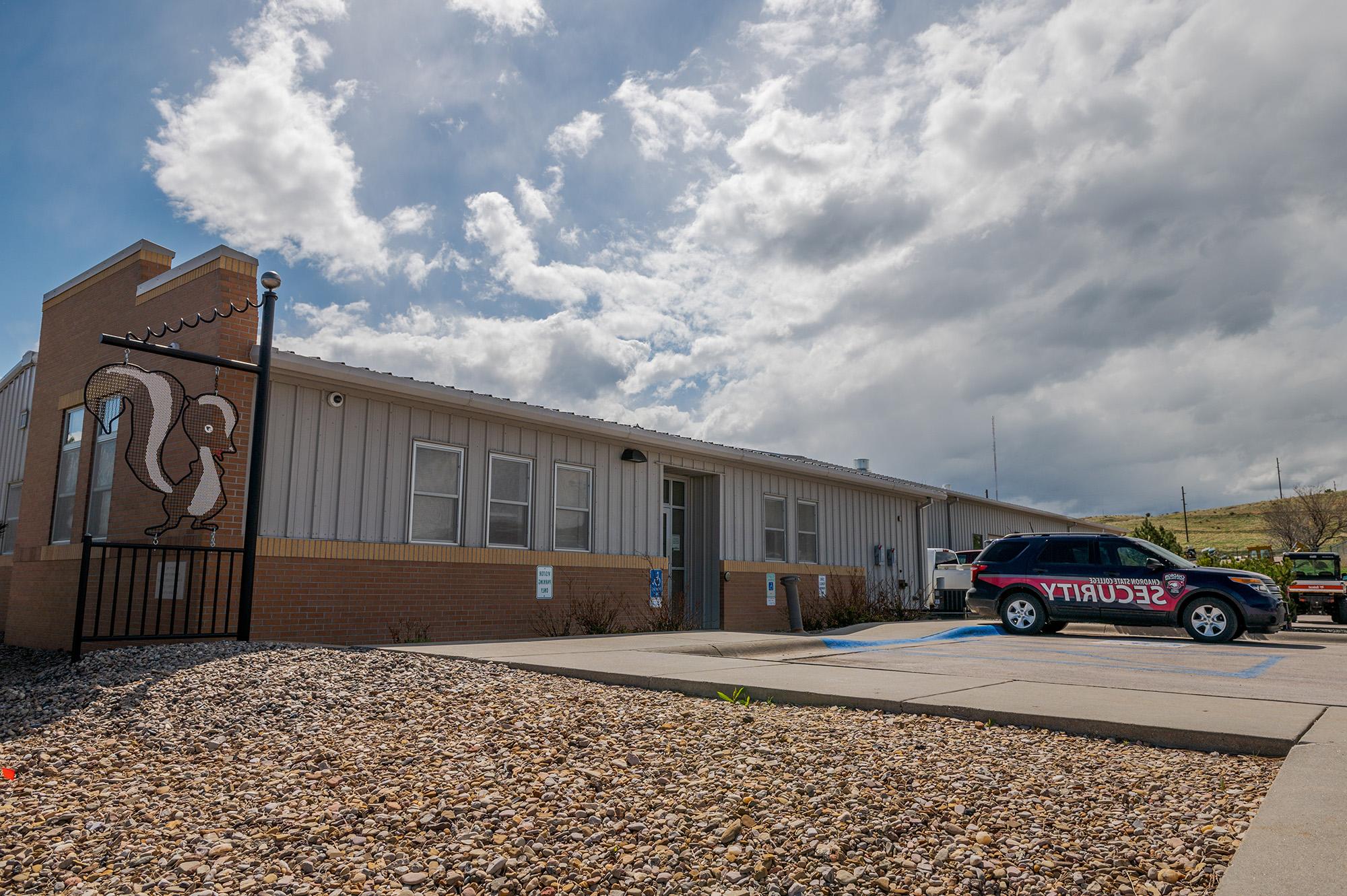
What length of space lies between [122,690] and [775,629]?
540 inches

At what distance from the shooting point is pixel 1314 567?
24.8m

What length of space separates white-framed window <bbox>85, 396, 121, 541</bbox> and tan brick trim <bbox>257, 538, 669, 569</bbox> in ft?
9.98

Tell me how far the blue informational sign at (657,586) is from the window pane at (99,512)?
312 inches

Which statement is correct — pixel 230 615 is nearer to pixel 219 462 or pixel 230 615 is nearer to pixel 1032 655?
pixel 219 462

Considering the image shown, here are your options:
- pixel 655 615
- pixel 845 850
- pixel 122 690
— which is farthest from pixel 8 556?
pixel 845 850

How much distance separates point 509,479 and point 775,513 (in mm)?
7125

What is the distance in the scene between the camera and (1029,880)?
302cm

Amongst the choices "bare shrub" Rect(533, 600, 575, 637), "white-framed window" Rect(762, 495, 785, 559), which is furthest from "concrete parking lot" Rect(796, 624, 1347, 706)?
"white-framed window" Rect(762, 495, 785, 559)

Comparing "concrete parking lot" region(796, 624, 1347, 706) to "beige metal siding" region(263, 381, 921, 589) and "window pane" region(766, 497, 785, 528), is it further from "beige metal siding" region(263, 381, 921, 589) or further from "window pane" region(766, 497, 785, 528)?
"window pane" region(766, 497, 785, 528)

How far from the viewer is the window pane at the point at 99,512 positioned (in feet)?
39.1

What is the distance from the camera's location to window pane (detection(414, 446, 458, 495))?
40.2 ft

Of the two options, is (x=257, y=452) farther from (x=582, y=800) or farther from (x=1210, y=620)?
(x=1210, y=620)

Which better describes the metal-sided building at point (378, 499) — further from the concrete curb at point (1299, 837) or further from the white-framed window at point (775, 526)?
the concrete curb at point (1299, 837)

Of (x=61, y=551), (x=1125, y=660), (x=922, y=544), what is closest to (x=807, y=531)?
(x=922, y=544)
